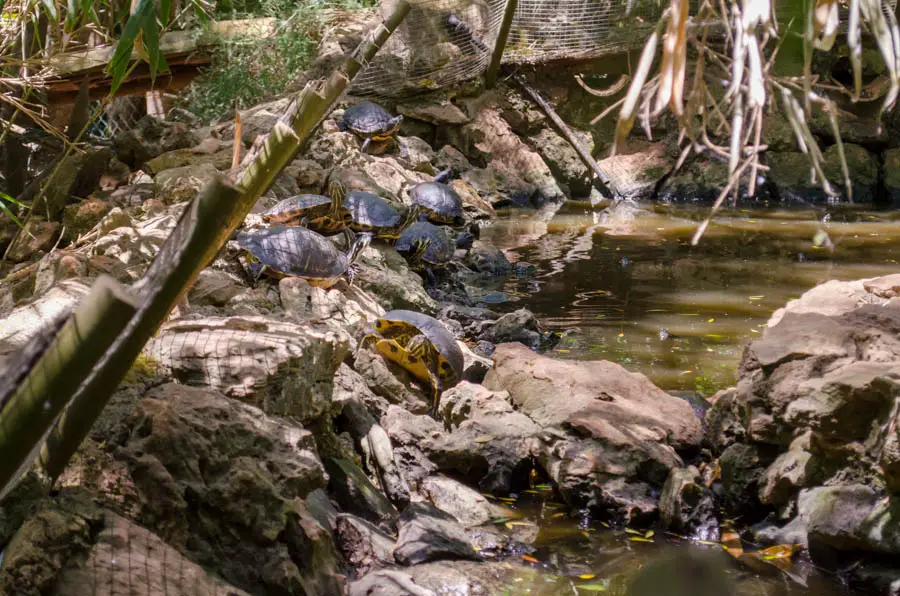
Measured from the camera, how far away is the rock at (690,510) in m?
2.76

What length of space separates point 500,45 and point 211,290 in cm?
808

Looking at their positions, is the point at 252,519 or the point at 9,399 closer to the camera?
the point at 9,399

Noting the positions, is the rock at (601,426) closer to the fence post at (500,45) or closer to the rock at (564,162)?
the fence post at (500,45)

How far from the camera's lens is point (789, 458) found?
280cm

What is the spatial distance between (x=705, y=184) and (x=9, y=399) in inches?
453

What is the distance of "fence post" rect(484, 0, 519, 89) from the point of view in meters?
9.49

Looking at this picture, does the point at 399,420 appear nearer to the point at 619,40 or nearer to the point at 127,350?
the point at 127,350

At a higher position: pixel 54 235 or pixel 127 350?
pixel 127 350

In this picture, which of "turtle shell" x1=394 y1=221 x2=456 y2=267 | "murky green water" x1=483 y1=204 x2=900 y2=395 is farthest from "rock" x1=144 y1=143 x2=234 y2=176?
"murky green water" x1=483 y1=204 x2=900 y2=395

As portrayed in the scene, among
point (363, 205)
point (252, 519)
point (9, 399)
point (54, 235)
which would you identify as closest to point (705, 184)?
point (363, 205)

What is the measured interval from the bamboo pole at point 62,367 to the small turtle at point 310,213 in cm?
376

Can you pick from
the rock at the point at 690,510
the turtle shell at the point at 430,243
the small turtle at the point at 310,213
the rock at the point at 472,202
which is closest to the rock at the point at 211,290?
the small turtle at the point at 310,213

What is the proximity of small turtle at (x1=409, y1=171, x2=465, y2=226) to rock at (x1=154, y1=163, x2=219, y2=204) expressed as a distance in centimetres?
244

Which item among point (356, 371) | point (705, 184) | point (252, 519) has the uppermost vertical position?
point (252, 519)
